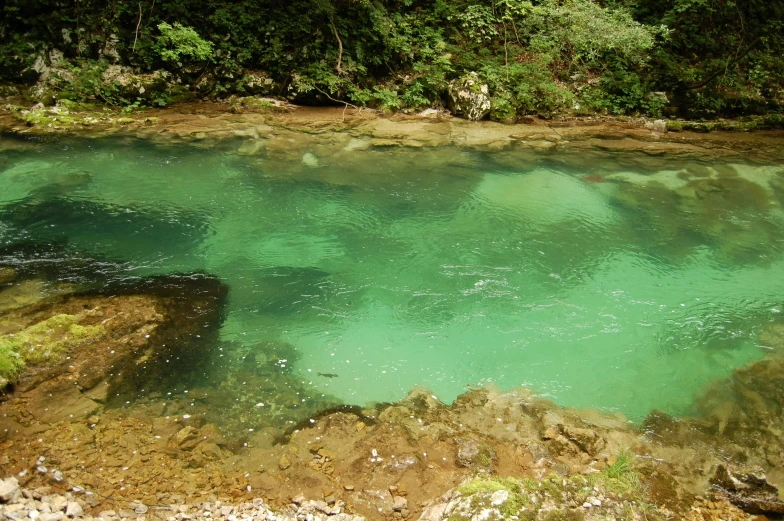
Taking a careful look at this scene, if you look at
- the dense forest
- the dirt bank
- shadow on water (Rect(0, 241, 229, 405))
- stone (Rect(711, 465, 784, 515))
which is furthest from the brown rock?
the dense forest

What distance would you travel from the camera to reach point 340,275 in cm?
690

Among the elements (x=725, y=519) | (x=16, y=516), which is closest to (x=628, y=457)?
(x=725, y=519)

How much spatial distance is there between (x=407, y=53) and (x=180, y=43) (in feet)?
19.6

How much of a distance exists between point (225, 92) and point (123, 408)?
32.7 feet

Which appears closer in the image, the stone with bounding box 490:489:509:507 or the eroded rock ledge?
the stone with bounding box 490:489:509:507

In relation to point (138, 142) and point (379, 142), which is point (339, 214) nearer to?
point (379, 142)

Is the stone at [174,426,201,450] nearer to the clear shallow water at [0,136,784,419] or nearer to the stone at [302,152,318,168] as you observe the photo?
the clear shallow water at [0,136,784,419]

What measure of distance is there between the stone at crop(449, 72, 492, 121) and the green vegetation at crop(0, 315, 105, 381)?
33.4 feet

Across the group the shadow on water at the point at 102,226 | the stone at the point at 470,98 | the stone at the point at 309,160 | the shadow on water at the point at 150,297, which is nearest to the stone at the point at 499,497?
the shadow on water at the point at 150,297

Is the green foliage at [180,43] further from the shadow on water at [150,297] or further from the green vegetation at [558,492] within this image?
the green vegetation at [558,492]

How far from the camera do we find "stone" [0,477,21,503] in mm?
3098

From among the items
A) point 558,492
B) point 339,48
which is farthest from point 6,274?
point 339,48

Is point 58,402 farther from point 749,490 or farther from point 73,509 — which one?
point 749,490

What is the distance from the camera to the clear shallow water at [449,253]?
18.2 ft
